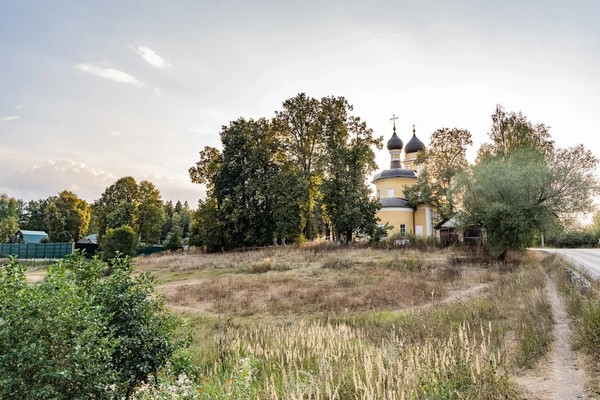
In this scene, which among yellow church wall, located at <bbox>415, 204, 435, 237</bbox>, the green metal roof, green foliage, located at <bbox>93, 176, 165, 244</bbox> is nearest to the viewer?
yellow church wall, located at <bbox>415, 204, 435, 237</bbox>

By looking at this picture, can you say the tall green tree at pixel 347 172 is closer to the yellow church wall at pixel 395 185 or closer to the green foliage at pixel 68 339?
the yellow church wall at pixel 395 185

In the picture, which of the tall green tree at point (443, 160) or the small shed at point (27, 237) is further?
the small shed at point (27, 237)

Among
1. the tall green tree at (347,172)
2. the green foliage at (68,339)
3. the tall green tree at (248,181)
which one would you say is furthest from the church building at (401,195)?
the green foliage at (68,339)

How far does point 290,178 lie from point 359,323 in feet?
90.8

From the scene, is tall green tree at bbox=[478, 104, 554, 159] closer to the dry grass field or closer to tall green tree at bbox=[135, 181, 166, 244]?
the dry grass field

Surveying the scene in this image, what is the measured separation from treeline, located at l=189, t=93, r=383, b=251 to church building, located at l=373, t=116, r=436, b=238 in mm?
8538

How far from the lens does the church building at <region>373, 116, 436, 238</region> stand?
46688 mm

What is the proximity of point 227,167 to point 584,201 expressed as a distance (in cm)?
3298

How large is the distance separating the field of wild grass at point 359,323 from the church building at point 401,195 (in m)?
15.9

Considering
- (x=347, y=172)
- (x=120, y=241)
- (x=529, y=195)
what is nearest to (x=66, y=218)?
(x=120, y=241)

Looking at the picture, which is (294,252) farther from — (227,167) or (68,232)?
(68,232)

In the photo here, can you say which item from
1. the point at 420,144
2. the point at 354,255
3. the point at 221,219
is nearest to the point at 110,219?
the point at 221,219

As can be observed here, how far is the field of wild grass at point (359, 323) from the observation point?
194 inches

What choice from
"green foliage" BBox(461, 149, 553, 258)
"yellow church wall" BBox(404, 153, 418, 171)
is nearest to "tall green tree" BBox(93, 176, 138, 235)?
"yellow church wall" BBox(404, 153, 418, 171)
